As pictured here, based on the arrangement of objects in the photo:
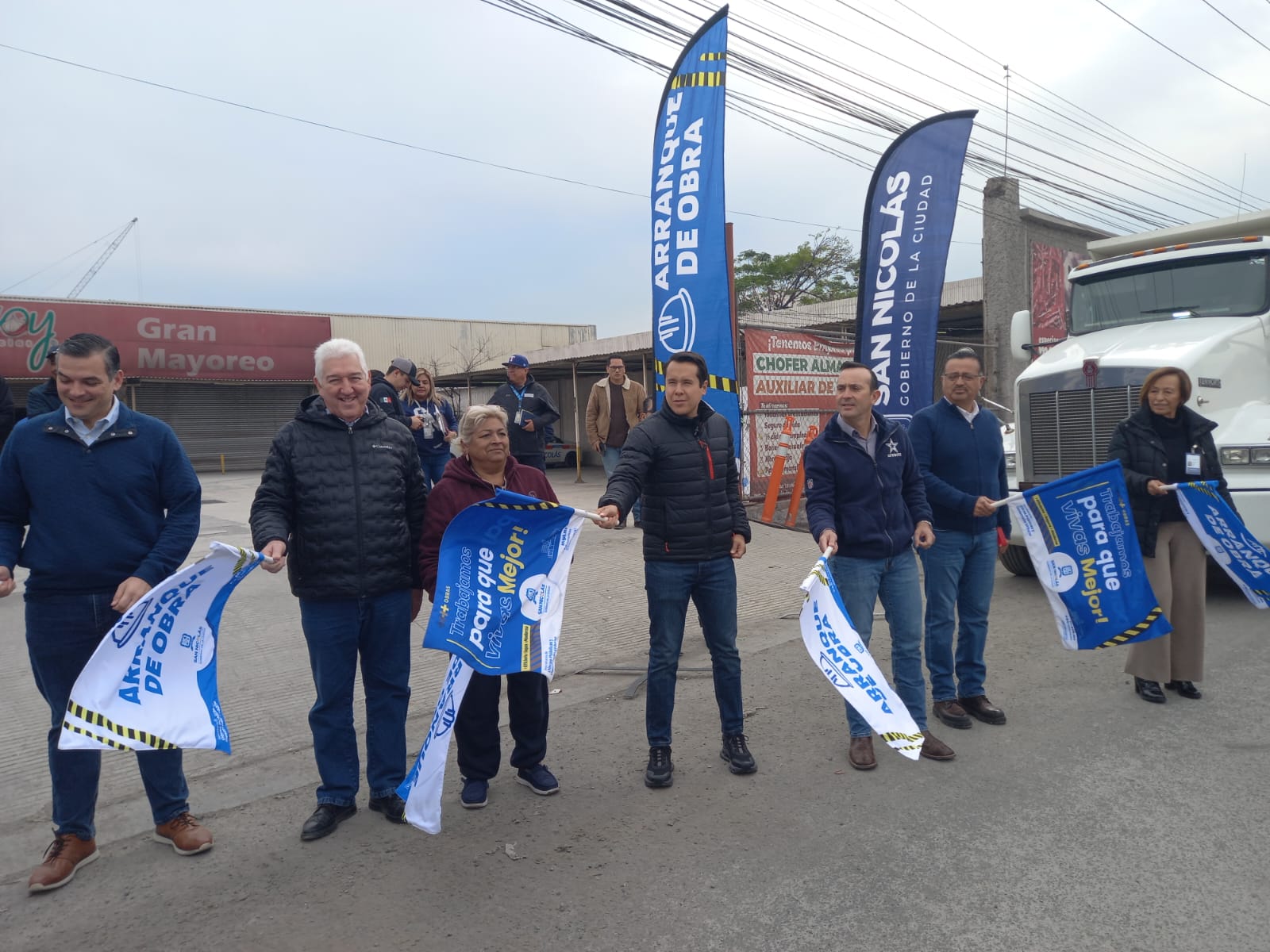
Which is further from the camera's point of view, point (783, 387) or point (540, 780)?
point (783, 387)

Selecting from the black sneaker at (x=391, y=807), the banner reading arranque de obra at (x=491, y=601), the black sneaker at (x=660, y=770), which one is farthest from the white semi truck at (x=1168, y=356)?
the black sneaker at (x=391, y=807)

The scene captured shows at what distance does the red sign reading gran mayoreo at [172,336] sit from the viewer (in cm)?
2606

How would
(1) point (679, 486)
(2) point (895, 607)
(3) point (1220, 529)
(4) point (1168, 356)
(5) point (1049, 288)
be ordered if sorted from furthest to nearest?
(5) point (1049, 288)
(4) point (1168, 356)
(3) point (1220, 529)
(2) point (895, 607)
(1) point (679, 486)

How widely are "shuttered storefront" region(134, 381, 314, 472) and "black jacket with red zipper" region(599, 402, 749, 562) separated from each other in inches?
1048

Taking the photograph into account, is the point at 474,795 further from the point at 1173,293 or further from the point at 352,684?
the point at 1173,293

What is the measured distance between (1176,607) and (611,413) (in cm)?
610

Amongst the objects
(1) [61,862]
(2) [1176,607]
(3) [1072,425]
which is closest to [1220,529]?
(2) [1176,607]

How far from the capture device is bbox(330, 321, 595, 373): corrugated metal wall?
1400 inches

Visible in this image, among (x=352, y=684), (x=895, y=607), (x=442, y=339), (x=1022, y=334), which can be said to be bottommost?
(x=352, y=684)

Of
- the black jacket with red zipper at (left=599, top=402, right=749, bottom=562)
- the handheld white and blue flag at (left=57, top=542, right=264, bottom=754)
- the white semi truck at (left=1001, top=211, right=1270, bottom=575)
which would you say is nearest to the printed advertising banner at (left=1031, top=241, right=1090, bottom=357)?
the white semi truck at (left=1001, top=211, right=1270, bottom=575)

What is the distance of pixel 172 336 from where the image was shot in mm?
27984

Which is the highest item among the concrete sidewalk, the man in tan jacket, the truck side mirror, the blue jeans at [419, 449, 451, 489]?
the truck side mirror

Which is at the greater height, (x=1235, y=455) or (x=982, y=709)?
(x=1235, y=455)

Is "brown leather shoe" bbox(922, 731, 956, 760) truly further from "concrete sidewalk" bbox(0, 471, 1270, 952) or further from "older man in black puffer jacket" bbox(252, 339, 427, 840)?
"older man in black puffer jacket" bbox(252, 339, 427, 840)
